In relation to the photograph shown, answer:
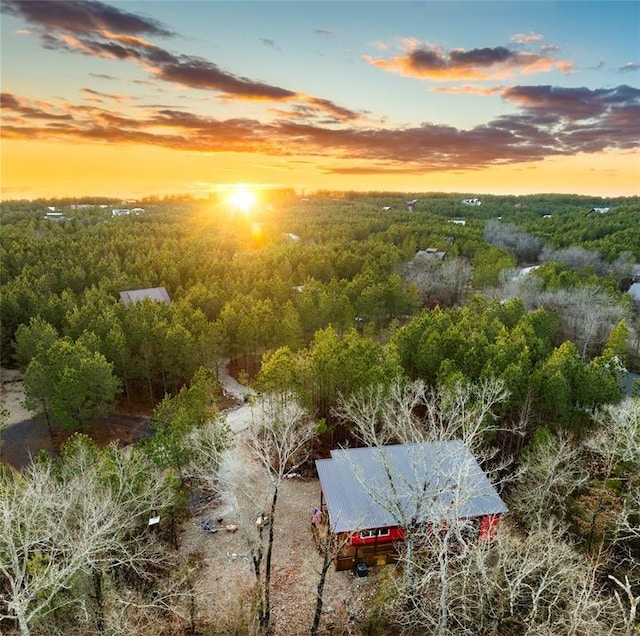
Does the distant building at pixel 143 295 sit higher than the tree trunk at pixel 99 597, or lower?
higher

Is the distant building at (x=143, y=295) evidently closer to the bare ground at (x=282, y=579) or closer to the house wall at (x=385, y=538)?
the bare ground at (x=282, y=579)

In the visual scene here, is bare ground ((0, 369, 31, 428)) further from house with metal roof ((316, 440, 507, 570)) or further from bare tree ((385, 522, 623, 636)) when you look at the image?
bare tree ((385, 522, 623, 636))

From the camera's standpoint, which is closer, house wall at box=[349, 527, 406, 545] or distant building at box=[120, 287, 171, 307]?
house wall at box=[349, 527, 406, 545]

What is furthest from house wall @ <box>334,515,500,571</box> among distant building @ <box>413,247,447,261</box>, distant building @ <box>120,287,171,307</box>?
distant building @ <box>413,247,447,261</box>

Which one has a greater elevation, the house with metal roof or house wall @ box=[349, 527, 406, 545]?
the house with metal roof

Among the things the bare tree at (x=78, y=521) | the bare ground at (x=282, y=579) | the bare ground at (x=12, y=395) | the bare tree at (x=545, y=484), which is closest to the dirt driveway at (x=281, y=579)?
the bare ground at (x=282, y=579)

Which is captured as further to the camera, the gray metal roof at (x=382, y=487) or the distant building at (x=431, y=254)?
the distant building at (x=431, y=254)

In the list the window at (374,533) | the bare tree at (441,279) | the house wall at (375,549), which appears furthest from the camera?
the bare tree at (441,279)
